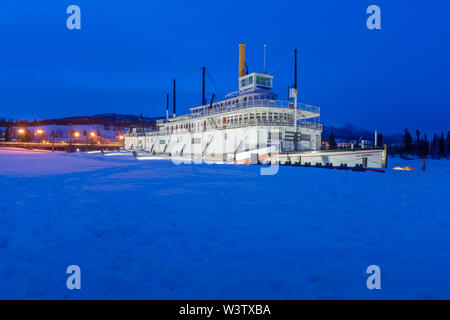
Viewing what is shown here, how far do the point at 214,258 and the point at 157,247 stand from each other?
99cm

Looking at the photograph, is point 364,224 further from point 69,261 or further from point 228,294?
point 69,261

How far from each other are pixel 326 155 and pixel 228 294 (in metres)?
21.3

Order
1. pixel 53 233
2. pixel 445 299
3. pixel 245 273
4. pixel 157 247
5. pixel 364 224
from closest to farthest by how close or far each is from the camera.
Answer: pixel 445 299 → pixel 245 273 → pixel 157 247 → pixel 53 233 → pixel 364 224

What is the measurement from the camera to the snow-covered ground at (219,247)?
2674 mm

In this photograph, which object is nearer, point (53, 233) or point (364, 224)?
point (53, 233)

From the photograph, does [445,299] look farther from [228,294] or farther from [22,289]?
[22,289]

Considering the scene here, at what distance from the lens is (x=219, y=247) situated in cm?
367

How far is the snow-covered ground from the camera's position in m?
2.67

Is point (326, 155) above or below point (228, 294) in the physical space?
above
